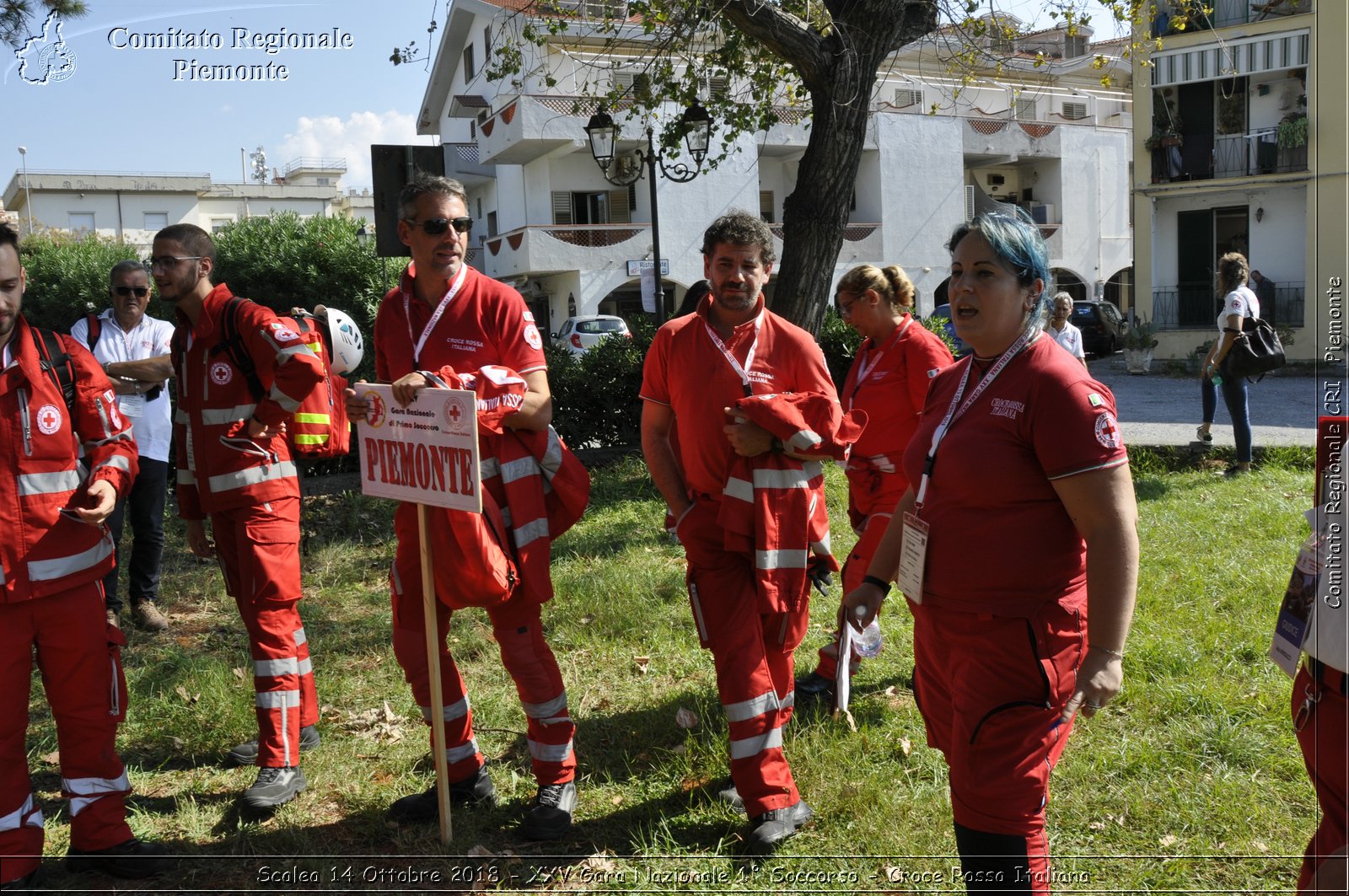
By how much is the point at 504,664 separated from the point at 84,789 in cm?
151

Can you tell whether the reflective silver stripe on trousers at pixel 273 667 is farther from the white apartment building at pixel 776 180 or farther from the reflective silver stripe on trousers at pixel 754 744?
the white apartment building at pixel 776 180

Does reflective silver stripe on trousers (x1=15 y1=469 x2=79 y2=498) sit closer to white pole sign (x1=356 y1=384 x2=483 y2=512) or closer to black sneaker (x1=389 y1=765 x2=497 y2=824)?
white pole sign (x1=356 y1=384 x2=483 y2=512)

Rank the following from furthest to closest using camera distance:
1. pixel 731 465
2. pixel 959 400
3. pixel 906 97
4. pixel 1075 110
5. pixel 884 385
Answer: pixel 1075 110
pixel 906 97
pixel 884 385
pixel 731 465
pixel 959 400

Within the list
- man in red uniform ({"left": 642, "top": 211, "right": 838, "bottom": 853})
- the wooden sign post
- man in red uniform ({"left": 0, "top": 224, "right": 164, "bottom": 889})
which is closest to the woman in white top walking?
man in red uniform ({"left": 642, "top": 211, "right": 838, "bottom": 853})

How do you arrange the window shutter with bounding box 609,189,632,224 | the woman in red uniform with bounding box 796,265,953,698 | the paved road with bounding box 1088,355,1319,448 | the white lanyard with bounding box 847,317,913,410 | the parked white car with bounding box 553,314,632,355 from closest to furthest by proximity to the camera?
the woman in red uniform with bounding box 796,265,953,698
the white lanyard with bounding box 847,317,913,410
the paved road with bounding box 1088,355,1319,448
the parked white car with bounding box 553,314,632,355
the window shutter with bounding box 609,189,632,224

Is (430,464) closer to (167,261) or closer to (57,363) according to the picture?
(57,363)

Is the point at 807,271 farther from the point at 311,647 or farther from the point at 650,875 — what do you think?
the point at 650,875

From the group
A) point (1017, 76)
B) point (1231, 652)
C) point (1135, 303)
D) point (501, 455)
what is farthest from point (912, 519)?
point (1135, 303)

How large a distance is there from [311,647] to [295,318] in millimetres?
2581

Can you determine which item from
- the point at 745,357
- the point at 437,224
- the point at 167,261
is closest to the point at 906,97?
the point at 745,357

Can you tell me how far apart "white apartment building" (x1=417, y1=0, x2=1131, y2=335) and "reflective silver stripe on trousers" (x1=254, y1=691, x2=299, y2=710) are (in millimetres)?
28228

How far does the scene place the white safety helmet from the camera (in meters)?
5.22

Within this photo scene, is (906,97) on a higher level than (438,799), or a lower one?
higher

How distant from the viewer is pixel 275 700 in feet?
14.3
